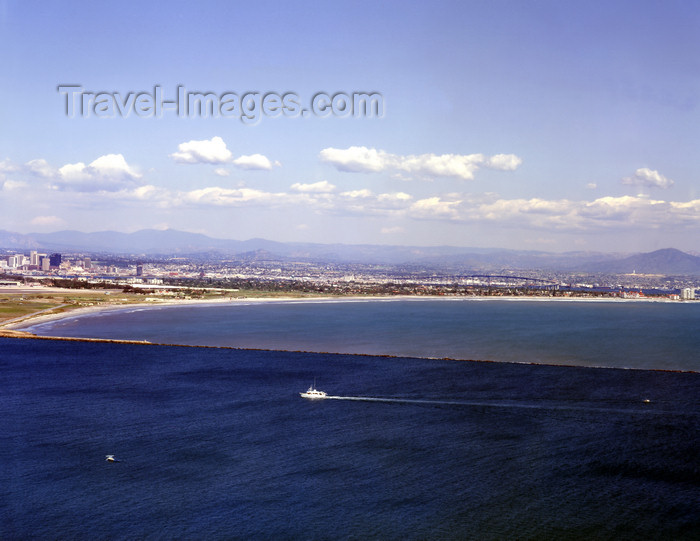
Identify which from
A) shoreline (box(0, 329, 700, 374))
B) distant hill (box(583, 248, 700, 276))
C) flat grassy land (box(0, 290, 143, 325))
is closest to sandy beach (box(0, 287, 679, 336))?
flat grassy land (box(0, 290, 143, 325))

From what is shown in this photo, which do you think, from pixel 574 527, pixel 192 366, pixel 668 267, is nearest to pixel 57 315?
pixel 192 366

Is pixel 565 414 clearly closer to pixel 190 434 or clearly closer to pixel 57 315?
pixel 190 434

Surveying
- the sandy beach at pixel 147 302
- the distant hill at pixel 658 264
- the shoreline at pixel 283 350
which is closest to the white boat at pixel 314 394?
the shoreline at pixel 283 350

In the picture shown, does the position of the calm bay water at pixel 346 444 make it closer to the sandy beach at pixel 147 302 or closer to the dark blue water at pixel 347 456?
the dark blue water at pixel 347 456

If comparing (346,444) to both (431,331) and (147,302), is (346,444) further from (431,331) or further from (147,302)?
(147,302)

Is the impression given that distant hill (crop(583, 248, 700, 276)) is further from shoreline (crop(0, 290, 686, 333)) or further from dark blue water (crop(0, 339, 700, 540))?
dark blue water (crop(0, 339, 700, 540))
